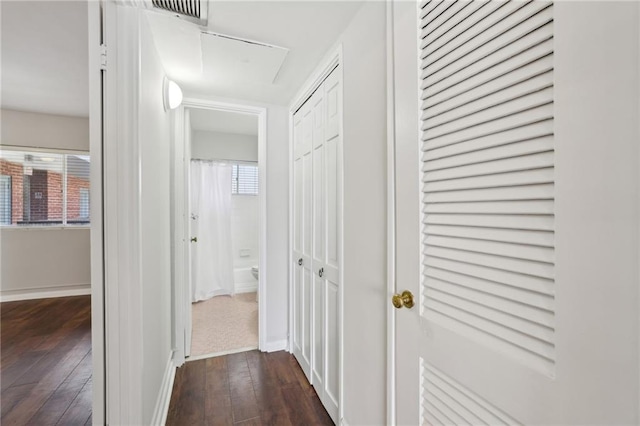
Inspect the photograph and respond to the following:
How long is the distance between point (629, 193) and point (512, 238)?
0.22 meters

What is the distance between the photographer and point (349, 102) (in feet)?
4.62

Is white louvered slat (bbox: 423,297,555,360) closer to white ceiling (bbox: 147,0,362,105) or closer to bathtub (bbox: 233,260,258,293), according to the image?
white ceiling (bbox: 147,0,362,105)

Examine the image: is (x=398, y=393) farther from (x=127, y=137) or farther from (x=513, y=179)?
(x=127, y=137)

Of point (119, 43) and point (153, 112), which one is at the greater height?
point (119, 43)

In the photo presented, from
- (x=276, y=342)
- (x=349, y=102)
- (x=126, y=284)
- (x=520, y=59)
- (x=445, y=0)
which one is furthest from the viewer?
(x=276, y=342)

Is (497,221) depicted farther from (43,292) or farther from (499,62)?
(43,292)

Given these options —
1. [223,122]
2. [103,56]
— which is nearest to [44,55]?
[223,122]

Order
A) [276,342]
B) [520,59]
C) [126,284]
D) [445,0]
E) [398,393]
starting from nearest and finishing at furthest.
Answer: [520,59]
[445,0]
[398,393]
[126,284]
[276,342]

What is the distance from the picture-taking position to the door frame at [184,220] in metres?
2.20

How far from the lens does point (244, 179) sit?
173 inches

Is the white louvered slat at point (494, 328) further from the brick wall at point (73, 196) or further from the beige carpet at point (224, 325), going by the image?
the brick wall at point (73, 196)

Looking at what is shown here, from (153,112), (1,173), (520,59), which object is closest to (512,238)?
(520,59)

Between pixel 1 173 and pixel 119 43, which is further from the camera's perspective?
pixel 1 173

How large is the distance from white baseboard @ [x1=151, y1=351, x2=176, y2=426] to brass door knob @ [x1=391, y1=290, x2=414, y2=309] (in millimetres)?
1402
